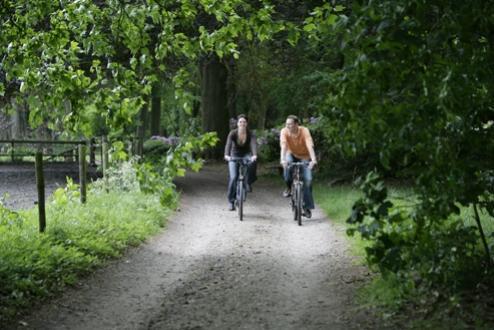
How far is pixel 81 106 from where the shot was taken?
25.6 ft

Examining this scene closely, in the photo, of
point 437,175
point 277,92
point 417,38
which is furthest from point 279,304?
point 277,92

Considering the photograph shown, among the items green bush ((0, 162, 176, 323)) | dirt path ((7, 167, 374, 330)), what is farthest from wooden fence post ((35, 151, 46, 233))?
dirt path ((7, 167, 374, 330))

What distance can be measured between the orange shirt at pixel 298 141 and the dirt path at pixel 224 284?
1348mm

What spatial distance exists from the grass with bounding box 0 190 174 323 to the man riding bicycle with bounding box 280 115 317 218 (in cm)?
273

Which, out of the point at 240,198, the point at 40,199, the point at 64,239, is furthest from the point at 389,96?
the point at 240,198

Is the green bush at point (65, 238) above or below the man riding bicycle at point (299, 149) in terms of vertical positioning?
below

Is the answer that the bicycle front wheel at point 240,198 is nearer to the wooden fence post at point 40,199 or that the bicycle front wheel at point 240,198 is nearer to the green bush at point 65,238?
the green bush at point 65,238

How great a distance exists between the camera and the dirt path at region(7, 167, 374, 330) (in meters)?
7.03

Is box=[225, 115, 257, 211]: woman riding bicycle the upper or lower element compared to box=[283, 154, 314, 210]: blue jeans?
upper

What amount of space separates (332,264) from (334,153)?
11.2 meters

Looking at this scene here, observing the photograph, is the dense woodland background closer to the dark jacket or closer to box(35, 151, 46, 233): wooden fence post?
box(35, 151, 46, 233): wooden fence post

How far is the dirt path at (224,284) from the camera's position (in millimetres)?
7027

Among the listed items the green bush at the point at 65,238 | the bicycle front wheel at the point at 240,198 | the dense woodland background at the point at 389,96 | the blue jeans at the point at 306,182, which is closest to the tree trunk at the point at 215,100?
the green bush at the point at 65,238

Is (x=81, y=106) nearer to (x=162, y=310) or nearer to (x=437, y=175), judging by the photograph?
(x=162, y=310)
